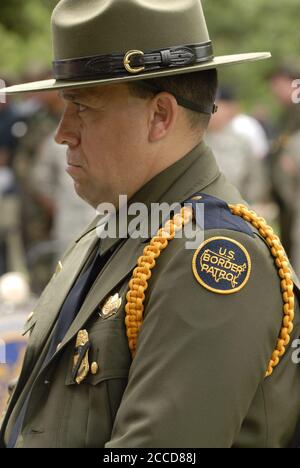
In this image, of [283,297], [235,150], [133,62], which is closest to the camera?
[283,297]

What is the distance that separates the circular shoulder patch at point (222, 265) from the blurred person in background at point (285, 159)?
587cm

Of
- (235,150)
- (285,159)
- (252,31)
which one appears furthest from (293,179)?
(252,31)

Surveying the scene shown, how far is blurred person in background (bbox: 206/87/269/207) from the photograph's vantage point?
25.9ft

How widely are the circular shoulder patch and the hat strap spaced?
48 cm

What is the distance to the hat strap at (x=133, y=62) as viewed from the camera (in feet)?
8.18

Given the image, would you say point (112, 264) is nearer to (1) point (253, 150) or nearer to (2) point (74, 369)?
(2) point (74, 369)

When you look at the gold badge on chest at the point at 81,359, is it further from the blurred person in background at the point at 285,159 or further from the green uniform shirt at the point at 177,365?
the blurred person in background at the point at 285,159

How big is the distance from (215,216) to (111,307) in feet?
1.14

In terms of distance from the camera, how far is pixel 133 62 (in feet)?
8.19

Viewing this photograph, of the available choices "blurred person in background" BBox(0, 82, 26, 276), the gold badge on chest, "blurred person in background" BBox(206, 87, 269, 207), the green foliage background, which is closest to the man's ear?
the gold badge on chest

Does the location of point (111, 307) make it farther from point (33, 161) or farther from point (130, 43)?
point (33, 161)

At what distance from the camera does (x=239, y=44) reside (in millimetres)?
21906

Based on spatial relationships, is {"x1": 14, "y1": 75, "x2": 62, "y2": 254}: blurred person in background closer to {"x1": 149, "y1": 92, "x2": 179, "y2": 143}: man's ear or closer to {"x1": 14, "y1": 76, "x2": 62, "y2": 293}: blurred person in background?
{"x1": 14, "y1": 76, "x2": 62, "y2": 293}: blurred person in background

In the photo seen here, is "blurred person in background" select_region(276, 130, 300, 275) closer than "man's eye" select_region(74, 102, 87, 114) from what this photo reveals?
No
